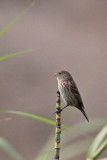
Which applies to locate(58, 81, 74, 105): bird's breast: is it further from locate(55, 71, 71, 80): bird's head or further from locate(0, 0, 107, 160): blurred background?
locate(0, 0, 107, 160): blurred background

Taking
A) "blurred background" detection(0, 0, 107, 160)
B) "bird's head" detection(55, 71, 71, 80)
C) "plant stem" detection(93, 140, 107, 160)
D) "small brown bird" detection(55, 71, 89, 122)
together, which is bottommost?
"plant stem" detection(93, 140, 107, 160)

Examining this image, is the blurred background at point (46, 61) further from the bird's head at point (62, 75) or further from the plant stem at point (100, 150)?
the plant stem at point (100, 150)

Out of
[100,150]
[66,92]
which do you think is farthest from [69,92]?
[100,150]

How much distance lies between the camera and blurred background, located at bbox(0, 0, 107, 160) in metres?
10.0

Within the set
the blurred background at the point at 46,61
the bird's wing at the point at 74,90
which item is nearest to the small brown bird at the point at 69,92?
the bird's wing at the point at 74,90

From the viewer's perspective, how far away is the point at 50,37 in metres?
13.7

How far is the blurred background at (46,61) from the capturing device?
1005cm

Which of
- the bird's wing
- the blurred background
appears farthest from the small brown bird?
the blurred background

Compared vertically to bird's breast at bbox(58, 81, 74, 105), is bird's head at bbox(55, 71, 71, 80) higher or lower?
lower

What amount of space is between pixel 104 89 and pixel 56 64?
4.21ft

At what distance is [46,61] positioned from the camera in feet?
40.9

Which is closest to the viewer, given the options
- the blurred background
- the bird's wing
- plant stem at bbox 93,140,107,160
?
plant stem at bbox 93,140,107,160

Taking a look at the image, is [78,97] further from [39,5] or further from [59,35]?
[39,5]

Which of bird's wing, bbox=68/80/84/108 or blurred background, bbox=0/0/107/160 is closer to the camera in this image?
bird's wing, bbox=68/80/84/108
